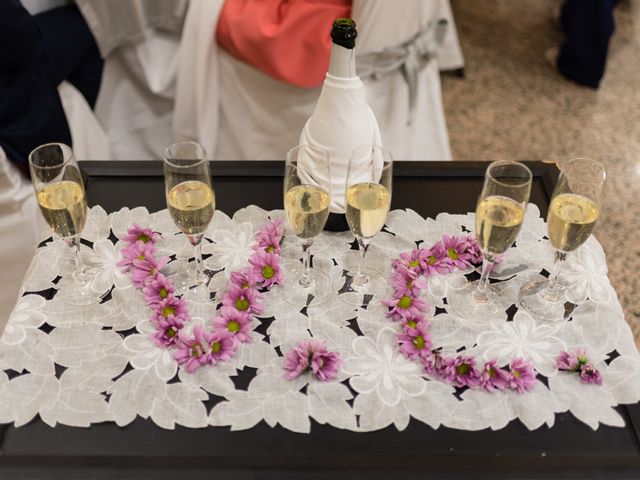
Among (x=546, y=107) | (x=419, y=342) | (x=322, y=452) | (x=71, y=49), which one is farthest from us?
(x=546, y=107)

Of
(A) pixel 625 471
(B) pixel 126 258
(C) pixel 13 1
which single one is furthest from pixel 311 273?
(C) pixel 13 1

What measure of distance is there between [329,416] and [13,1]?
1.24 metres

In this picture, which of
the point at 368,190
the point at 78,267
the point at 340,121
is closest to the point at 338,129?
the point at 340,121

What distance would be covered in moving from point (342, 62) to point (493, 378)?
0.52m

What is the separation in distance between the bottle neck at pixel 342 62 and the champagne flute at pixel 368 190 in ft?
0.46

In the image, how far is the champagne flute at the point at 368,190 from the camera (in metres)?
0.99

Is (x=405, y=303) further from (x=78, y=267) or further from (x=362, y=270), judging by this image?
(x=78, y=267)

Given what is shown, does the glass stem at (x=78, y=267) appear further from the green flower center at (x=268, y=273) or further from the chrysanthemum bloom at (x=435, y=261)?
the chrysanthemum bloom at (x=435, y=261)

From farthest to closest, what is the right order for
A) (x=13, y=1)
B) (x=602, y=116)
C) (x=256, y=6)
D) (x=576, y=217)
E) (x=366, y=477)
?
(x=602, y=116)
(x=256, y=6)
(x=13, y=1)
(x=576, y=217)
(x=366, y=477)

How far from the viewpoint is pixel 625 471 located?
85cm

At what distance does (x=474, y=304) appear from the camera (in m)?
1.05

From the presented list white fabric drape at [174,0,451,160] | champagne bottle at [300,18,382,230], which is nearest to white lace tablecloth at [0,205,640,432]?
champagne bottle at [300,18,382,230]

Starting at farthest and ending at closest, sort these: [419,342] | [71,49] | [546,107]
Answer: [546,107], [71,49], [419,342]

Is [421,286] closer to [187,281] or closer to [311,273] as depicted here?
[311,273]
